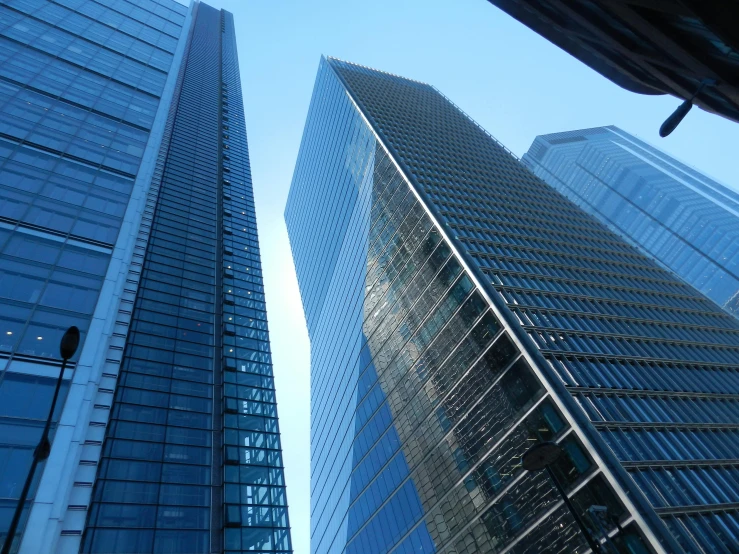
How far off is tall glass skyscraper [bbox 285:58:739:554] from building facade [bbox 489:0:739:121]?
17318 millimetres

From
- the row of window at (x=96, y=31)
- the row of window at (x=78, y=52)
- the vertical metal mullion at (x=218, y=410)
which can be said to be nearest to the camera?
the vertical metal mullion at (x=218, y=410)

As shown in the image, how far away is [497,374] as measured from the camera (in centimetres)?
4400

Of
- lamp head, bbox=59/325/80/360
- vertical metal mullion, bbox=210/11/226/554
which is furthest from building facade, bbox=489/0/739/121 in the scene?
vertical metal mullion, bbox=210/11/226/554

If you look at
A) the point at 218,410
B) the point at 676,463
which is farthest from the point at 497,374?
the point at 218,410

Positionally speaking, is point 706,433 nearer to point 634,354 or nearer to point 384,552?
point 634,354

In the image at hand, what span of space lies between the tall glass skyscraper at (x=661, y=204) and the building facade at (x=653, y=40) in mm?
129771

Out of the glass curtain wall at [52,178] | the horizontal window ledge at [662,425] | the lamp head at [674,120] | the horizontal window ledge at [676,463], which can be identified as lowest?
the horizontal window ledge at [676,463]

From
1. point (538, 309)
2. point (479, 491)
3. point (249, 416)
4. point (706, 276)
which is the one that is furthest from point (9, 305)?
point (706, 276)

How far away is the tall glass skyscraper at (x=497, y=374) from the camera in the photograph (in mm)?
34781

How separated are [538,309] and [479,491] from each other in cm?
1800

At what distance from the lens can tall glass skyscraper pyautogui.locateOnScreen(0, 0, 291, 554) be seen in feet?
74.0

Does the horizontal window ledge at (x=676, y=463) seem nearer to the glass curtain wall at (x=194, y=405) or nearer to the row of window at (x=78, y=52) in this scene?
the glass curtain wall at (x=194, y=405)

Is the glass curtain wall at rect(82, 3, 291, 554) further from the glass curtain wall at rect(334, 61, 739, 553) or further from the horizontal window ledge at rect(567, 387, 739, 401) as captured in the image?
the horizontal window ledge at rect(567, 387, 739, 401)

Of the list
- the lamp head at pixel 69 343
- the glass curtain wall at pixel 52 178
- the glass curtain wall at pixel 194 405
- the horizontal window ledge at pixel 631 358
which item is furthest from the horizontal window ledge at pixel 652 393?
the lamp head at pixel 69 343
